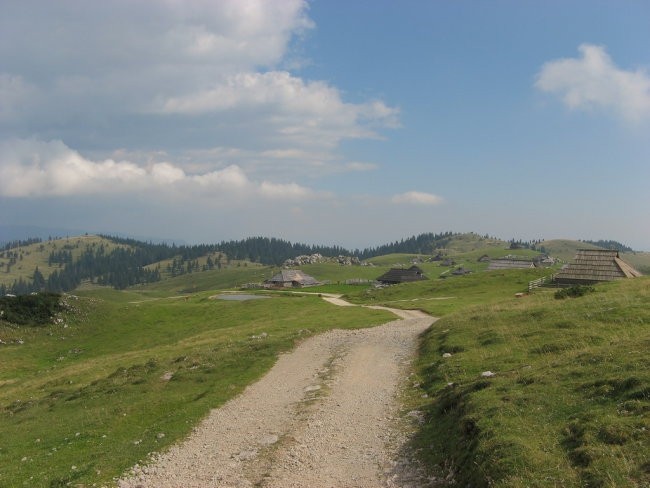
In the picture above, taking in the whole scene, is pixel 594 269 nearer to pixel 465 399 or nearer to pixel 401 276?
pixel 465 399

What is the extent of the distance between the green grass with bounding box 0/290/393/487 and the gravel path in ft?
4.73

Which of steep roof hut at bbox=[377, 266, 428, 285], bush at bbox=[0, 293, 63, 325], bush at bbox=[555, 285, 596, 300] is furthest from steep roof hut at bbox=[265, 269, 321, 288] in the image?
bush at bbox=[555, 285, 596, 300]

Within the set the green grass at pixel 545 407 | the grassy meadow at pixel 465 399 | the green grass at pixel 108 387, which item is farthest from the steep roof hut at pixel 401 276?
the green grass at pixel 545 407

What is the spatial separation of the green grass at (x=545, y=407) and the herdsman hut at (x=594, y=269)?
4159cm

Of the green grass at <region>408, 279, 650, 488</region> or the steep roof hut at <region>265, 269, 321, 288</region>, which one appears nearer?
the green grass at <region>408, 279, 650, 488</region>

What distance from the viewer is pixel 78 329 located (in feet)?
220

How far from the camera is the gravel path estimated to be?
14906 millimetres

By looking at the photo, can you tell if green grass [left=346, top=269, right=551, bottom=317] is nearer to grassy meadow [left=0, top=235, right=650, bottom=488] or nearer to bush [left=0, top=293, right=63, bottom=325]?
grassy meadow [left=0, top=235, right=650, bottom=488]

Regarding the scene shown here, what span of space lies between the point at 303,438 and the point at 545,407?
889cm

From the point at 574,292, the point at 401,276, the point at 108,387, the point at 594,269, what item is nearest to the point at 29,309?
the point at 108,387

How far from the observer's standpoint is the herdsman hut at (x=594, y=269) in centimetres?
6700

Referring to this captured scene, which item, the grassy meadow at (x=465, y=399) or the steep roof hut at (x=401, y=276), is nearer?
the grassy meadow at (x=465, y=399)

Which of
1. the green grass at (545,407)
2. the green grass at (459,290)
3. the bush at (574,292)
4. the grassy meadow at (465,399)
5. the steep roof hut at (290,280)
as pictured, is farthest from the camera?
the steep roof hut at (290,280)

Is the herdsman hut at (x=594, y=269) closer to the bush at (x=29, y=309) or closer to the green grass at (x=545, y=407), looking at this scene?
the green grass at (x=545, y=407)
